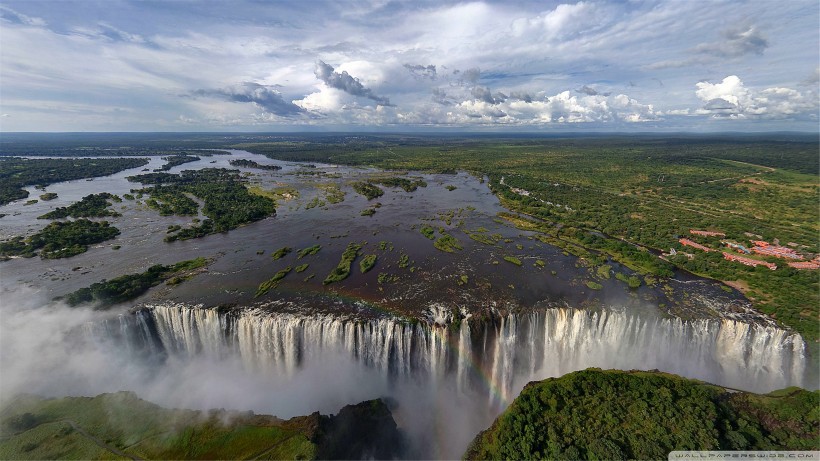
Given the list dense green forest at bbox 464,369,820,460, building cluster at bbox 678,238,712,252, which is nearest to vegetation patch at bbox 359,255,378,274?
dense green forest at bbox 464,369,820,460

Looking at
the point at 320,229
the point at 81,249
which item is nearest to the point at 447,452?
the point at 320,229

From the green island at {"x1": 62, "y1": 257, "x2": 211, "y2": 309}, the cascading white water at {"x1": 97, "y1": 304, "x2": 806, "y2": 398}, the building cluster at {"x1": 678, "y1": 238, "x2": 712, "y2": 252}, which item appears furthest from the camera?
the building cluster at {"x1": 678, "y1": 238, "x2": 712, "y2": 252}

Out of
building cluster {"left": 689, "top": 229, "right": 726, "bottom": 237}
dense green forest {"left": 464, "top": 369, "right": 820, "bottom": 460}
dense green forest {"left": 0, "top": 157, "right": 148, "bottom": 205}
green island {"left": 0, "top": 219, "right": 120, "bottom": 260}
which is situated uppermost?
dense green forest {"left": 0, "top": 157, "right": 148, "bottom": 205}

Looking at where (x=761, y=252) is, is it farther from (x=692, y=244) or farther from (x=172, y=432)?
(x=172, y=432)

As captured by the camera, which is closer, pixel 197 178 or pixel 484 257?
pixel 484 257

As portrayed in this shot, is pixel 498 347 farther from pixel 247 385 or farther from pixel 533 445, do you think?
pixel 247 385

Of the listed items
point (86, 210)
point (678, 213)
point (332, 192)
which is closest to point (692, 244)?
point (678, 213)

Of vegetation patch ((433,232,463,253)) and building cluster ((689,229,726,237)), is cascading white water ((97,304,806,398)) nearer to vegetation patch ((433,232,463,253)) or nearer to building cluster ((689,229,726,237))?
vegetation patch ((433,232,463,253))
